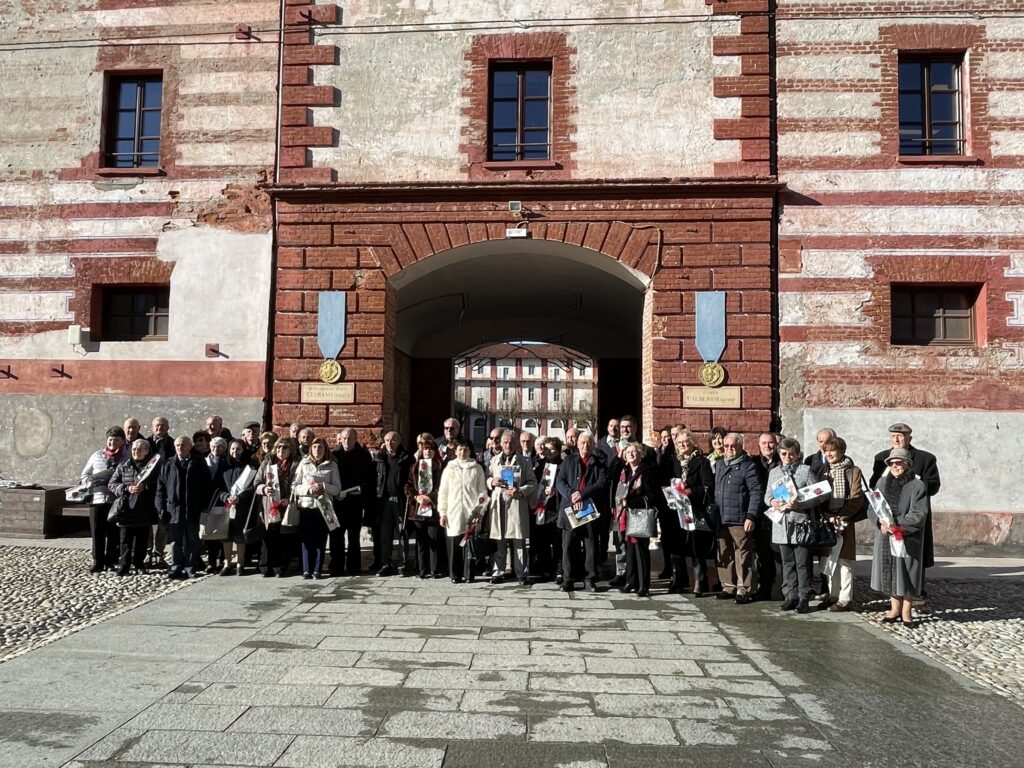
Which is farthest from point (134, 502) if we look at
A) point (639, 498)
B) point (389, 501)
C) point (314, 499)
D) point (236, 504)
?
point (639, 498)

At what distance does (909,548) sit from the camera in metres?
6.62

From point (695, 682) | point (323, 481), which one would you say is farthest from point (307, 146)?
point (695, 682)

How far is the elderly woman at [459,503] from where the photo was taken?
316 inches

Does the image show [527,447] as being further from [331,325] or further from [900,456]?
[331,325]

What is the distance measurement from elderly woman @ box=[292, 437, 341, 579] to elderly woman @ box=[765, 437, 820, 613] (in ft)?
14.7

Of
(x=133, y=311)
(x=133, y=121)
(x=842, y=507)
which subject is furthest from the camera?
(x=133, y=121)

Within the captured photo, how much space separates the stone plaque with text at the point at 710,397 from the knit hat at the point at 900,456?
3.31m

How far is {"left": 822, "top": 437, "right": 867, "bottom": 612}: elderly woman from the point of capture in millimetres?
7074

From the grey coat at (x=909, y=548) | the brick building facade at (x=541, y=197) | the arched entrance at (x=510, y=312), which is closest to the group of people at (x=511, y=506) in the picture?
the grey coat at (x=909, y=548)

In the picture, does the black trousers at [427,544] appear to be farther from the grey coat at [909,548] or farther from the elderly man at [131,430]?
the grey coat at [909,548]

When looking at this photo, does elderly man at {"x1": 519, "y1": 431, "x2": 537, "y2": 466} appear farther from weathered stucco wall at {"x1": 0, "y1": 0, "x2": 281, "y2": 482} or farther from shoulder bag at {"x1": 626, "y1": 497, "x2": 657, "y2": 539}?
weathered stucco wall at {"x1": 0, "y1": 0, "x2": 281, "y2": 482}

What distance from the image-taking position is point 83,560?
9062 mm

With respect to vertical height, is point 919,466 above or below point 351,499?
above

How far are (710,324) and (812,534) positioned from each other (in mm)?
4051
